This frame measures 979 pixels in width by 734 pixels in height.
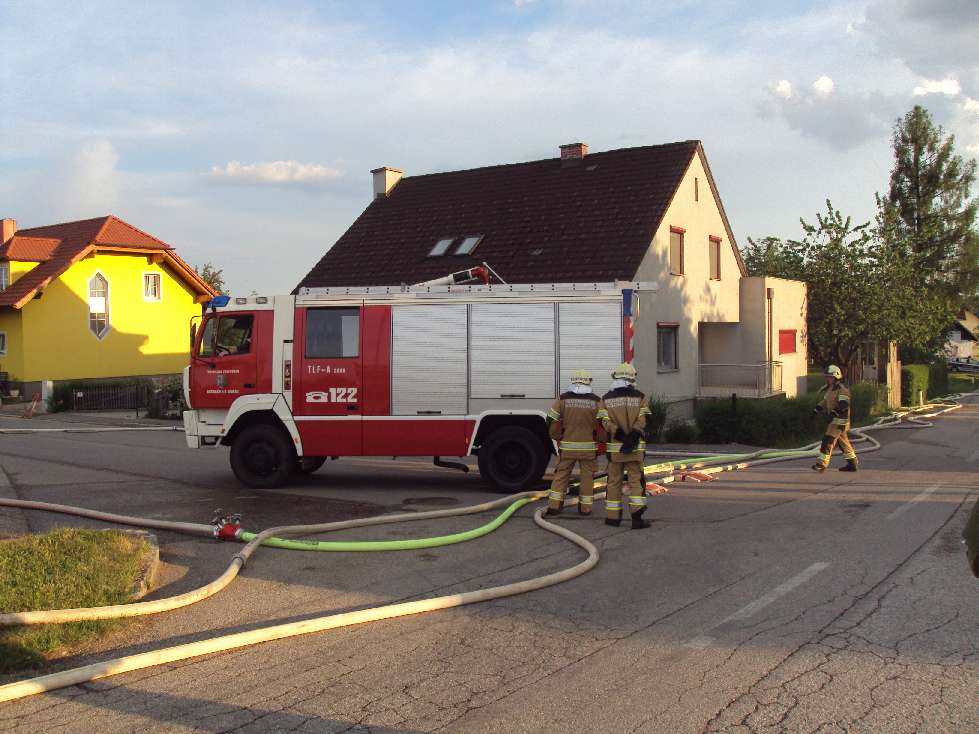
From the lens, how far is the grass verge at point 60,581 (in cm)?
541

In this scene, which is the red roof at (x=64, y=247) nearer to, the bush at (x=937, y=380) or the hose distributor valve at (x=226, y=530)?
the hose distributor valve at (x=226, y=530)

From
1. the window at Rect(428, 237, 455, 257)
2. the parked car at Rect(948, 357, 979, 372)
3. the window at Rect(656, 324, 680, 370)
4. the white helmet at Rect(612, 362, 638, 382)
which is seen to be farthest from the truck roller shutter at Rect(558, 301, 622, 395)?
the parked car at Rect(948, 357, 979, 372)

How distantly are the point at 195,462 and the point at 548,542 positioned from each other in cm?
882

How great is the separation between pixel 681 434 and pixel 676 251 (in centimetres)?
703

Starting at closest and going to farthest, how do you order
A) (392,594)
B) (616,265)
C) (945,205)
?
(392,594)
(616,265)
(945,205)

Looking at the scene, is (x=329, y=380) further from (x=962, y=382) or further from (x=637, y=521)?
(x=962, y=382)

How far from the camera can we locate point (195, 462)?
51.4 ft

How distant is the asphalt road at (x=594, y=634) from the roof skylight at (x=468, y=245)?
48.8 feet

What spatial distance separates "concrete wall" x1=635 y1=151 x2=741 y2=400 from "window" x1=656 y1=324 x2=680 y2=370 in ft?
0.46

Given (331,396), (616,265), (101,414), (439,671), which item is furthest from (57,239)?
(439,671)

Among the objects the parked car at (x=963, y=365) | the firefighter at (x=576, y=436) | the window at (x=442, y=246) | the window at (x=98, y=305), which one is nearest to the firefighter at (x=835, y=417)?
the firefighter at (x=576, y=436)

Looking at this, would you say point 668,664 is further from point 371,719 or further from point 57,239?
point 57,239

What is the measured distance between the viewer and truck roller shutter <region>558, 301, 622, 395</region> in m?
11.9

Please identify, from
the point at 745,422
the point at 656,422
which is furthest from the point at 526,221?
the point at 745,422
